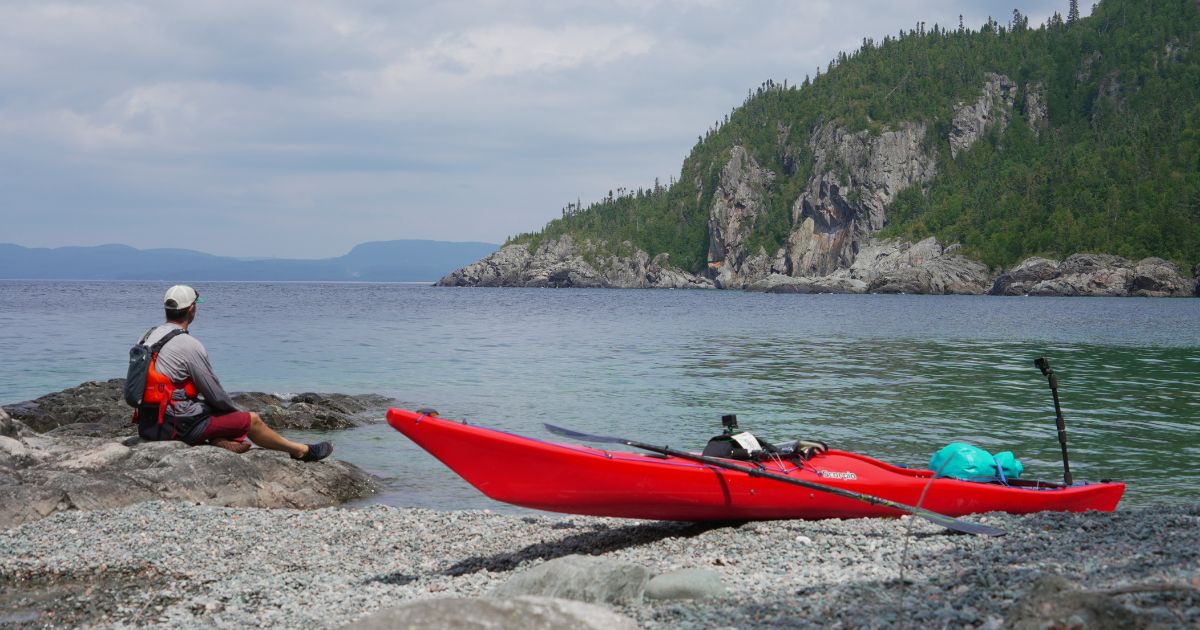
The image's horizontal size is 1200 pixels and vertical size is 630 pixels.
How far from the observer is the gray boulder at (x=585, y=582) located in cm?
646

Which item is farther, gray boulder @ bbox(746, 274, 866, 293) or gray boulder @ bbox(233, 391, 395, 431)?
gray boulder @ bbox(746, 274, 866, 293)

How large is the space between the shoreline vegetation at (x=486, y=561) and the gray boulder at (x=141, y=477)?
2 centimetres

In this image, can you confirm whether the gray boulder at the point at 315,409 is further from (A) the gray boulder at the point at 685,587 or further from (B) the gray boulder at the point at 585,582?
(A) the gray boulder at the point at 685,587

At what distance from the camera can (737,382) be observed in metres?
26.4

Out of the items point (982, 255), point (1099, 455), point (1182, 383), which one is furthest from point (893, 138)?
point (1099, 455)

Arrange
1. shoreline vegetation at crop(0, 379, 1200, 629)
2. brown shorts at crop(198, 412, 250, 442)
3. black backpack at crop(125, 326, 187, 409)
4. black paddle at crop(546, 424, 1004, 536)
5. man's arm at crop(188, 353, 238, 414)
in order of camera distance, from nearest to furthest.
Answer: shoreline vegetation at crop(0, 379, 1200, 629) → black paddle at crop(546, 424, 1004, 536) → black backpack at crop(125, 326, 187, 409) → man's arm at crop(188, 353, 238, 414) → brown shorts at crop(198, 412, 250, 442)

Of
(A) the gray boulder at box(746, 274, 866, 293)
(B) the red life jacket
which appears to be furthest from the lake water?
(A) the gray boulder at box(746, 274, 866, 293)

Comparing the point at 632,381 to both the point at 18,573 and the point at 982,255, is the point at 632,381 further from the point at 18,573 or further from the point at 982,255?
the point at 982,255

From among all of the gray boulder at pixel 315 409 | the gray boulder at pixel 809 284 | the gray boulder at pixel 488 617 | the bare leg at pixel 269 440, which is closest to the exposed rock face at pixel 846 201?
the gray boulder at pixel 809 284

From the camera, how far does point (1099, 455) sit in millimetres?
15383

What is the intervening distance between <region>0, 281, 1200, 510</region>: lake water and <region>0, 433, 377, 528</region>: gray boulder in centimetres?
131

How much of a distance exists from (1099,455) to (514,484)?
11847mm

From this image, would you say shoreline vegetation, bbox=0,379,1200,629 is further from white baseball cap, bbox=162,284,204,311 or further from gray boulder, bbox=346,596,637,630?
white baseball cap, bbox=162,284,204,311

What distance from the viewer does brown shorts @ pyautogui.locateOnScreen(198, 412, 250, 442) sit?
36.2 feet
